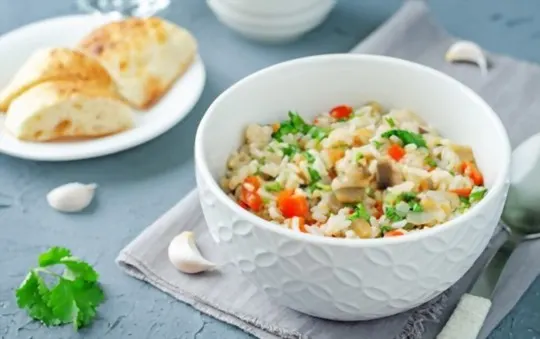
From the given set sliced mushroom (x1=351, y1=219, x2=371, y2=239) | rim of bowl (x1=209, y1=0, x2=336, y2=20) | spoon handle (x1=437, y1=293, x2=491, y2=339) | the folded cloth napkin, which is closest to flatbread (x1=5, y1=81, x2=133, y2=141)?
the folded cloth napkin

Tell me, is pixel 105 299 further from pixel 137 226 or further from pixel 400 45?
pixel 400 45

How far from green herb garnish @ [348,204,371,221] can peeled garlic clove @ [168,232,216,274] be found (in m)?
0.27

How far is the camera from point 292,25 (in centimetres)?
196

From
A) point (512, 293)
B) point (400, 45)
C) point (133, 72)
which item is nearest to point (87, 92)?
point (133, 72)

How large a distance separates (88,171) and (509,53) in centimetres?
93

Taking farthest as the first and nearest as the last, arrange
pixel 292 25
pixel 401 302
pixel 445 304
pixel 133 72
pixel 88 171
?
pixel 292 25, pixel 133 72, pixel 88 171, pixel 445 304, pixel 401 302

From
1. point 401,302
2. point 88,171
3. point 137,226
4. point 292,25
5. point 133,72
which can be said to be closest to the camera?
point 401,302

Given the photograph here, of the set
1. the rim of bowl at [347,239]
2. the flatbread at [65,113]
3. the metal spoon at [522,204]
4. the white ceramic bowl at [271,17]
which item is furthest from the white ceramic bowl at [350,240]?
the white ceramic bowl at [271,17]

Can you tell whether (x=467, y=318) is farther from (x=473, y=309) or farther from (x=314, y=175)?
(x=314, y=175)

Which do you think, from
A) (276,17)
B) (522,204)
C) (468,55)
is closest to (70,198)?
(276,17)

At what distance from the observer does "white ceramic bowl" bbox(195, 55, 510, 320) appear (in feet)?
3.86

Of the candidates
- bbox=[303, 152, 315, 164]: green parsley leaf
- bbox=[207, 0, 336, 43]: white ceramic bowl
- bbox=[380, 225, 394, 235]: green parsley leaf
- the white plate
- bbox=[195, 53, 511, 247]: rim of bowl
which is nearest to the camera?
bbox=[195, 53, 511, 247]: rim of bowl

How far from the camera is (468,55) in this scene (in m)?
1.90

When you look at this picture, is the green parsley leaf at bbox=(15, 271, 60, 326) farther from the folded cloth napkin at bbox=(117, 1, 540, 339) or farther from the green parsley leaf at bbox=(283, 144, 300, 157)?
the green parsley leaf at bbox=(283, 144, 300, 157)
